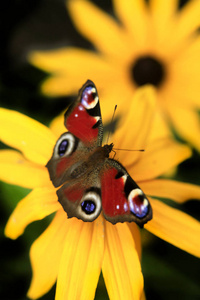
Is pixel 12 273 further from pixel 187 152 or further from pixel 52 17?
pixel 52 17

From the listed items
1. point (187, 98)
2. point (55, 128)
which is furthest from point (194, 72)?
point (55, 128)

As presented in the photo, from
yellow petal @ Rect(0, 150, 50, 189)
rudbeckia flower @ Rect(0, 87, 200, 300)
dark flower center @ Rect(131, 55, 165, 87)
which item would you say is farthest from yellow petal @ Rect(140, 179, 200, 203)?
dark flower center @ Rect(131, 55, 165, 87)

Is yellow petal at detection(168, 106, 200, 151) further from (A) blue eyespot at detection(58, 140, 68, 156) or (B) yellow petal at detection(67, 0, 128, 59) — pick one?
(A) blue eyespot at detection(58, 140, 68, 156)

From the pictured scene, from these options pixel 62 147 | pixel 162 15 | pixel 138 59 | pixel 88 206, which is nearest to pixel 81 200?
pixel 88 206

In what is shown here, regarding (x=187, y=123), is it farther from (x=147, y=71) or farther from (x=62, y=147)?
(x=62, y=147)

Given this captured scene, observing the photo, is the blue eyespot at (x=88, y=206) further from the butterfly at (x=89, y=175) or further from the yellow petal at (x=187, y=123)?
the yellow petal at (x=187, y=123)

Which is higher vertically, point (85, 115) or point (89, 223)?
point (85, 115)
